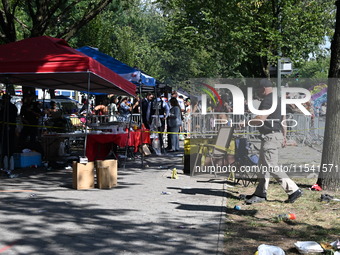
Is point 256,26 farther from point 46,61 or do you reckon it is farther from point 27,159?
point 46,61

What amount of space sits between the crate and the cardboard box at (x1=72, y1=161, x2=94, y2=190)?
3970 millimetres

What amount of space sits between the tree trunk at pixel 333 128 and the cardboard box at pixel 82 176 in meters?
4.64

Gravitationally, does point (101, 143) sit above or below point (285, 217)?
above

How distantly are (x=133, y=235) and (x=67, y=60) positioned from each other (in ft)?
18.1

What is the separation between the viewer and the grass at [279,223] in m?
7.00

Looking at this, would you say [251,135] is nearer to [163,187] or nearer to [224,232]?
[163,187]

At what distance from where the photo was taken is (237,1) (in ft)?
91.1

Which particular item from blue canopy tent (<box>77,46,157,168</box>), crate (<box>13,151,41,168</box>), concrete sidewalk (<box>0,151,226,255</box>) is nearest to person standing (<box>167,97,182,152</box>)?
blue canopy tent (<box>77,46,157,168</box>)

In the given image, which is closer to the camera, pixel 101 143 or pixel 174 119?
pixel 101 143

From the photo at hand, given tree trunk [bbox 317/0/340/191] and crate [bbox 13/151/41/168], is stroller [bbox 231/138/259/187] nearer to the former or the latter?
tree trunk [bbox 317/0/340/191]

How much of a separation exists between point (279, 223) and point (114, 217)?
2.44 m

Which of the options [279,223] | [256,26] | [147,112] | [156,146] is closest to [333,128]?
[279,223]

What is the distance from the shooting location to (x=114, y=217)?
843cm

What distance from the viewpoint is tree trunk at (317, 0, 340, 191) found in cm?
1111
